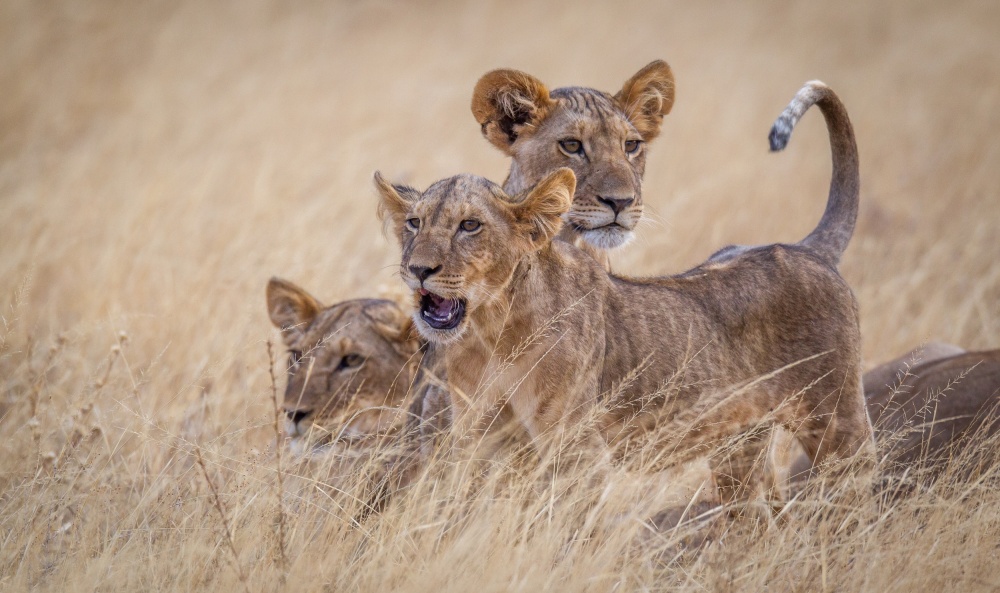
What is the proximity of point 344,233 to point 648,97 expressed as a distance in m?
3.71

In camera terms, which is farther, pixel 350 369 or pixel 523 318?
pixel 350 369

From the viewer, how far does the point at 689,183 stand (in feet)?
33.5

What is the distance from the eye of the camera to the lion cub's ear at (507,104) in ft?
16.1

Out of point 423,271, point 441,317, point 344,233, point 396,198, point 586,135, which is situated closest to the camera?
point 423,271

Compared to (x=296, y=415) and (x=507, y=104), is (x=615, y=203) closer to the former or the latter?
(x=507, y=104)

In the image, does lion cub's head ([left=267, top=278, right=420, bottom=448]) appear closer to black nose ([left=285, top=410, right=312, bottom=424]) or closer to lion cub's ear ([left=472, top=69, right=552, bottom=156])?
black nose ([left=285, top=410, right=312, bottom=424])

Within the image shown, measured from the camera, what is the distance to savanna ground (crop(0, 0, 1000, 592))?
3420 mm

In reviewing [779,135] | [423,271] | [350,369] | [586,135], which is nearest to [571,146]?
[586,135]

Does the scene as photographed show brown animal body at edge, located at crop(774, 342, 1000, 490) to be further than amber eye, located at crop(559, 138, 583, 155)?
No

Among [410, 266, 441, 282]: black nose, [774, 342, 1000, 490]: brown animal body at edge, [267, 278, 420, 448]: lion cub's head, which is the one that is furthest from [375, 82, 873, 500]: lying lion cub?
[267, 278, 420, 448]: lion cub's head

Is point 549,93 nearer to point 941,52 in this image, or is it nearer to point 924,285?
point 924,285

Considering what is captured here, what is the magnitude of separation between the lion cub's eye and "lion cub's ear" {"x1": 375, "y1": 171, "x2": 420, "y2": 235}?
0.77 meters

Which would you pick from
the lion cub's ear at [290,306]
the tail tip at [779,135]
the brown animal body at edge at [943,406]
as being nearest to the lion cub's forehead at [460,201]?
the tail tip at [779,135]

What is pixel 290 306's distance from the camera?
5098mm
